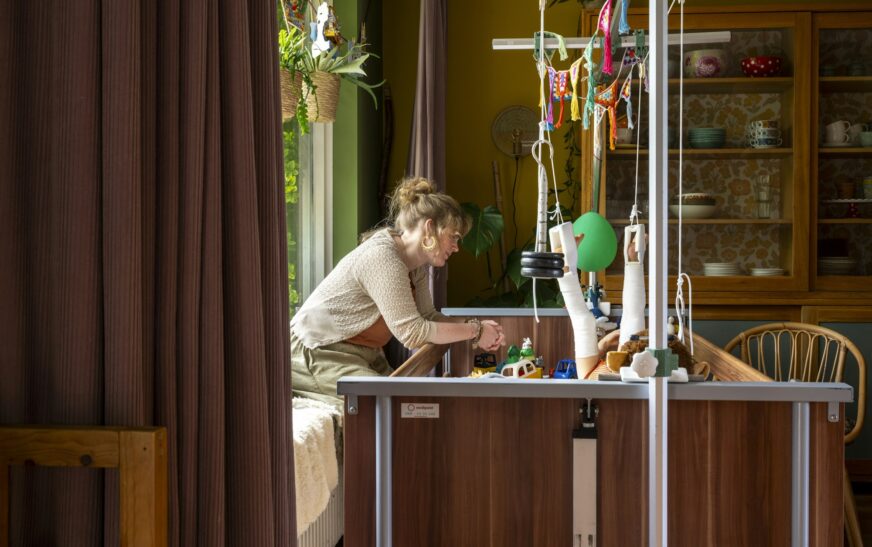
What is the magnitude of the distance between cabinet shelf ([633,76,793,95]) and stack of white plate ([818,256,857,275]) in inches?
30.7

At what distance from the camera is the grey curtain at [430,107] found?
367cm

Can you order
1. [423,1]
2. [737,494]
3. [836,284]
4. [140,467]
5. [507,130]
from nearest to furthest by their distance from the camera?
[140,467], [737,494], [423,1], [836,284], [507,130]

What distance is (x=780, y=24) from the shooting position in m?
4.03

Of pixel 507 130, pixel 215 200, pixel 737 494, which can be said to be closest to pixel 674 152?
pixel 507 130

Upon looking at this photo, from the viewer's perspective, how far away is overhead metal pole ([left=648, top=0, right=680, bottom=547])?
135 centimetres

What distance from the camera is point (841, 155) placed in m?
4.12

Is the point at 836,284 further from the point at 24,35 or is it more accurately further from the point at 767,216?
the point at 24,35

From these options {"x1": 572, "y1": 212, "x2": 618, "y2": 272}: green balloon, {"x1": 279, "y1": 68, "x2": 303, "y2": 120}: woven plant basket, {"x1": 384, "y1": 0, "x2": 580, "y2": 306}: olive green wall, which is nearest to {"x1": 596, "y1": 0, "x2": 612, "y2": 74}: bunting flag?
{"x1": 572, "y1": 212, "x2": 618, "y2": 272}: green balloon

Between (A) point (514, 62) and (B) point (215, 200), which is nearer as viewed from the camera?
(B) point (215, 200)

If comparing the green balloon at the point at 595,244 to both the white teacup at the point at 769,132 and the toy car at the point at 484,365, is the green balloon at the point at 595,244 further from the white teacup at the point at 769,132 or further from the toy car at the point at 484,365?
the white teacup at the point at 769,132

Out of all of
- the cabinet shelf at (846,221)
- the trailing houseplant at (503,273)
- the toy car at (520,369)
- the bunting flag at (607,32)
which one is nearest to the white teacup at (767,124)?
the cabinet shelf at (846,221)

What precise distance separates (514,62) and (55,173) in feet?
12.6

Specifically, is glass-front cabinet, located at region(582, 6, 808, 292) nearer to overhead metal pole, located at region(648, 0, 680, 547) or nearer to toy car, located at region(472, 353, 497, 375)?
toy car, located at region(472, 353, 497, 375)

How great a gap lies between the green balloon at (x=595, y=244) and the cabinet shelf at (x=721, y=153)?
1974 millimetres
